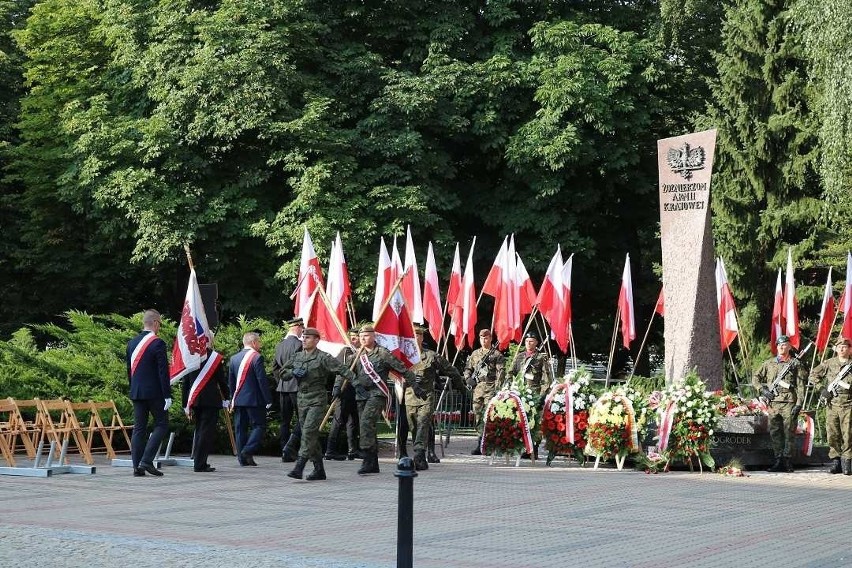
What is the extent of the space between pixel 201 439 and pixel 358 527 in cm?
618

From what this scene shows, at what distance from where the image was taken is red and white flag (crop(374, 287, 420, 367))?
17.0 metres

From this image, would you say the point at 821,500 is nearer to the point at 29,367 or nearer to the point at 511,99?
the point at 29,367

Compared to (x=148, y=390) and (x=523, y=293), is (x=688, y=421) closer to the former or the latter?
(x=523, y=293)

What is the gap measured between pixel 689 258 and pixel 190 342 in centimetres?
772

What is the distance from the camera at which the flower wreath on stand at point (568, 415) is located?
59.3ft

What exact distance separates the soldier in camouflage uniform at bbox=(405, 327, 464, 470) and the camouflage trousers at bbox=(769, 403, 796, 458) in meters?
4.51

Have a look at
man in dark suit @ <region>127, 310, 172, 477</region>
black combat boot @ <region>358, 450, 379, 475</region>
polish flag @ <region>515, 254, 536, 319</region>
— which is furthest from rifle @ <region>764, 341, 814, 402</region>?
man in dark suit @ <region>127, 310, 172, 477</region>

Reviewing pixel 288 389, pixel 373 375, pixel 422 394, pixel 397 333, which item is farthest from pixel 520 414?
pixel 288 389

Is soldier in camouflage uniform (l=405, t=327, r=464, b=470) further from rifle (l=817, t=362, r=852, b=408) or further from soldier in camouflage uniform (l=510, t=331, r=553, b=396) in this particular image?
rifle (l=817, t=362, r=852, b=408)

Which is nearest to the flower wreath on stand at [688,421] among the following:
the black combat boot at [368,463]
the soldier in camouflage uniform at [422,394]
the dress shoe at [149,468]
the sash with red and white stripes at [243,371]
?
the soldier in camouflage uniform at [422,394]

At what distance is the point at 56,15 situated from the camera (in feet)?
124

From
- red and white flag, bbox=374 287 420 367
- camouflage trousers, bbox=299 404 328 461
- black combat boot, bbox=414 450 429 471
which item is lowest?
black combat boot, bbox=414 450 429 471

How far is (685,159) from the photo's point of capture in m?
19.5

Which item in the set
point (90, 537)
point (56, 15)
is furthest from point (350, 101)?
point (90, 537)
